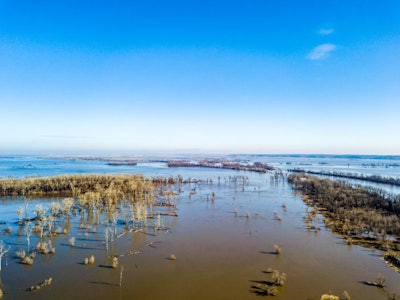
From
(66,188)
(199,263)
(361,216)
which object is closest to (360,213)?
(361,216)

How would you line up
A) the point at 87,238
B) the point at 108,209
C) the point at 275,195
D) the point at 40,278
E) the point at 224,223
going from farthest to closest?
the point at 275,195 < the point at 108,209 < the point at 224,223 < the point at 87,238 < the point at 40,278

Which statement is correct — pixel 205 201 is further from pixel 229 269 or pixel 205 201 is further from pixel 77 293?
pixel 77 293

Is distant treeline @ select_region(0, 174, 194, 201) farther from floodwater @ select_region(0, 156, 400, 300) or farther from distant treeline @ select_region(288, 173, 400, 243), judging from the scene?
distant treeline @ select_region(288, 173, 400, 243)

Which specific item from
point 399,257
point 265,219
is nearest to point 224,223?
point 265,219

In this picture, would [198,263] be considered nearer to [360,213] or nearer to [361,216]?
[361,216]

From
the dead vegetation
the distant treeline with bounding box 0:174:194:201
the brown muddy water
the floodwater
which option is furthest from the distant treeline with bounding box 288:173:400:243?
the distant treeline with bounding box 0:174:194:201

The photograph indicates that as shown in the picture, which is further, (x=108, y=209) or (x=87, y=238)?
(x=108, y=209)

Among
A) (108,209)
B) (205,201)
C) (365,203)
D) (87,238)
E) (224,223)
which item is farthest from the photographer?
(205,201)
